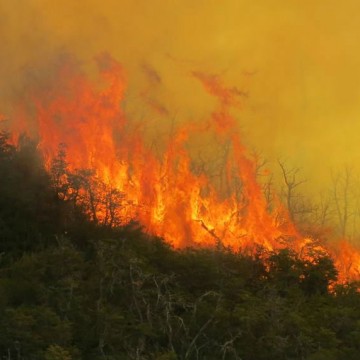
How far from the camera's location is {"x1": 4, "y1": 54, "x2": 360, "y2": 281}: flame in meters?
22.2

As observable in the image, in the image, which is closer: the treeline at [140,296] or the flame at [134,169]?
the treeline at [140,296]

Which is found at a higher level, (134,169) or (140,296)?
(134,169)

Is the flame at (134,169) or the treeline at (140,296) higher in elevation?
the flame at (134,169)

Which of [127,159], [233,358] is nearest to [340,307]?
[233,358]

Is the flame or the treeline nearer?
the treeline

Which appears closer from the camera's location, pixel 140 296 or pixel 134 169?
pixel 140 296

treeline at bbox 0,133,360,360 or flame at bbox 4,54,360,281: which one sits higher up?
flame at bbox 4,54,360,281

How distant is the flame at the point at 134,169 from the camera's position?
873 inches

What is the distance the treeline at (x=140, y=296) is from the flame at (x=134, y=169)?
324cm

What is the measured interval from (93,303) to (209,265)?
164 inches

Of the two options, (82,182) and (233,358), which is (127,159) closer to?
(82,182)

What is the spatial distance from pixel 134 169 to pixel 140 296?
12080 mm

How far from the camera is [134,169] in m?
24.4

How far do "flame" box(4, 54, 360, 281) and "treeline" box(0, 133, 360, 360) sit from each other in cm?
324
